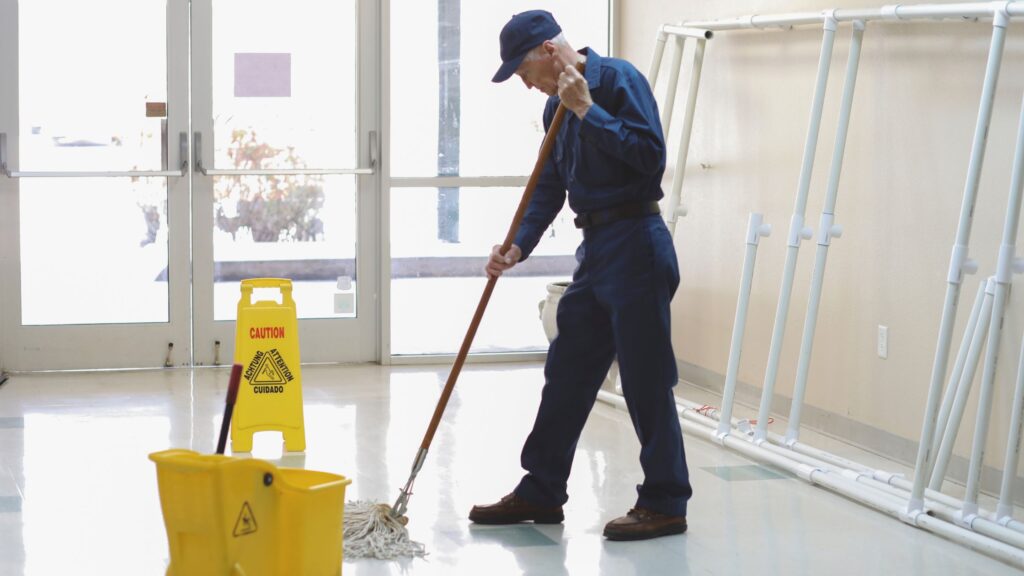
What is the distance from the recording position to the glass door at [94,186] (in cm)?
604

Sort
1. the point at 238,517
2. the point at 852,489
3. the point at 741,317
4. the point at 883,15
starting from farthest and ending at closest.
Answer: the point at 741,317 → the point at 883,15 → the point at 852,489 → the point at 238,517

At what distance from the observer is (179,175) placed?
6.20 meters

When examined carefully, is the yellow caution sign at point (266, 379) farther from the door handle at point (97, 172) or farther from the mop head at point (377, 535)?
the door handle at point (97, 172)

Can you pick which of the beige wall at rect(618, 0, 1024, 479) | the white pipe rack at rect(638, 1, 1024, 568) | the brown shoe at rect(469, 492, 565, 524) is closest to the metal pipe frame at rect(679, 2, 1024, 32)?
the white pipe rack at rect(638, 1, 1024, 568)

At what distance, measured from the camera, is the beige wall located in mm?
4074

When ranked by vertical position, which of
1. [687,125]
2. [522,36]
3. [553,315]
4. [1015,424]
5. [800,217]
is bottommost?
[553,315]

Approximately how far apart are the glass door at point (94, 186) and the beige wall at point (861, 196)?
2442 millimetres

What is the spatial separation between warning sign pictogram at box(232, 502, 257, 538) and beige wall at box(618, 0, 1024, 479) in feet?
8.14

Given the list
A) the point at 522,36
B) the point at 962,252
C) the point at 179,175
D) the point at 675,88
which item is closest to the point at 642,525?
the point at 962,252

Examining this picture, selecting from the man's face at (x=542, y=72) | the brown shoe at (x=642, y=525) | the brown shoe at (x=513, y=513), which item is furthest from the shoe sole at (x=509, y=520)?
the man's face at (x=542, y=72)

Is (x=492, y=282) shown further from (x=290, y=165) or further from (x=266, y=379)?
(x=290, y=165)

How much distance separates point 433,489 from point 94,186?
2986 millimetres

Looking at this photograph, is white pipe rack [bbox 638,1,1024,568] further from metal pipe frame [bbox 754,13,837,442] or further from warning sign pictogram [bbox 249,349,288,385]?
warning sign pictogram [bbox 249,349,288,385]

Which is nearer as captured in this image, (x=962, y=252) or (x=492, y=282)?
(x=492, y=282)
